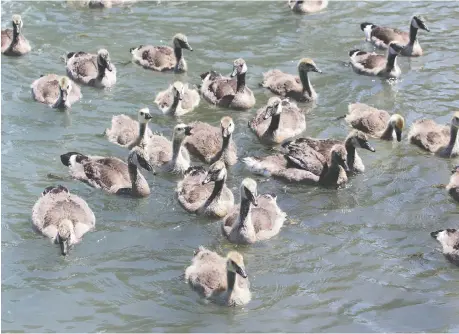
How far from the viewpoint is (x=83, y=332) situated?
945 centimetres

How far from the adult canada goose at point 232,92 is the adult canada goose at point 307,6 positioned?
16.0ft

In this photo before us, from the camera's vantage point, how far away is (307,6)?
63.8 ft

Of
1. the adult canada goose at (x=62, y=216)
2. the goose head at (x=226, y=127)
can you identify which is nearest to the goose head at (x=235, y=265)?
the adult canada goose at (x=62, y=216)

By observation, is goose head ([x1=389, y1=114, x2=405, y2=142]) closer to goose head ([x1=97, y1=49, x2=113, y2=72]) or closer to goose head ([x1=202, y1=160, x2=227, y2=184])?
goose head ([x1=202, y1=160, x2=227, y2=184])

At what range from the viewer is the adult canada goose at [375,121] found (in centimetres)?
1380

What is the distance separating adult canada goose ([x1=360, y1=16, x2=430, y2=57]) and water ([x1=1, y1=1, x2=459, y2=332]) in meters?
0.26

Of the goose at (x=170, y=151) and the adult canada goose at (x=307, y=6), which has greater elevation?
the adult canada goose at (x=307, y=6)

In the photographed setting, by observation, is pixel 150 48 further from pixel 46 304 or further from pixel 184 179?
pixel 46 304

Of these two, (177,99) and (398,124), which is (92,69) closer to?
(177,99)

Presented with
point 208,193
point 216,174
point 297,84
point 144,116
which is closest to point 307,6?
point 297,84

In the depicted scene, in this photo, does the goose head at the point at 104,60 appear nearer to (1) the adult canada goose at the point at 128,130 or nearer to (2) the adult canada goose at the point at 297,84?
(1) the adult canada goose at the point at 128,130

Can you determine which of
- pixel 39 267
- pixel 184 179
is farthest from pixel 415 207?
pixel 39 267

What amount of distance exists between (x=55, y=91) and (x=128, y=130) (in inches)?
89.9

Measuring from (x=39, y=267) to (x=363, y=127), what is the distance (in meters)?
6.65
